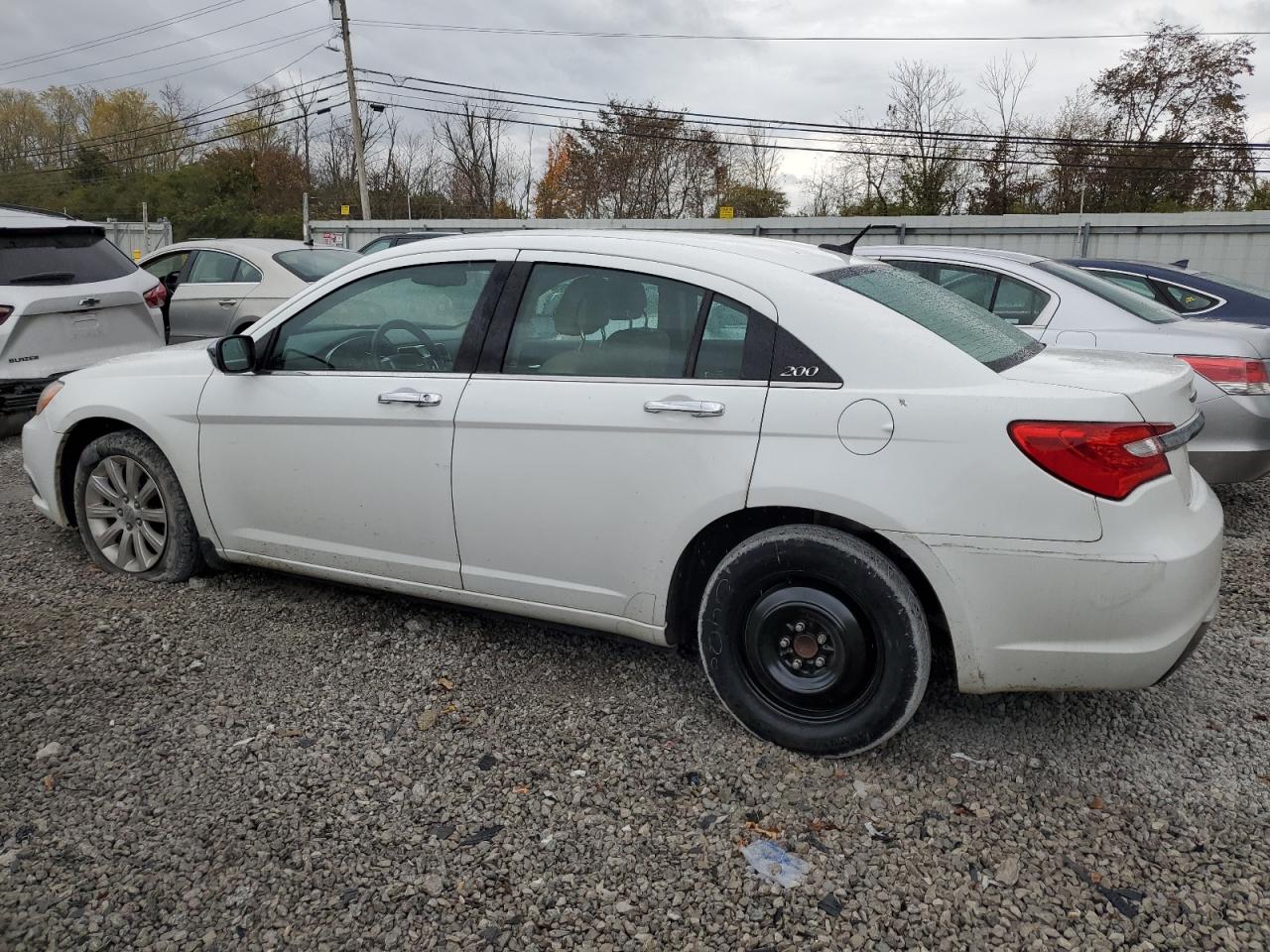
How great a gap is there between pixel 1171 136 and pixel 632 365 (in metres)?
36.6

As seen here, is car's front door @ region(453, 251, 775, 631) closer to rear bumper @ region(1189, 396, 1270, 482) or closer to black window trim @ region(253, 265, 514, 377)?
black window trim @ region(253, 265, 514, 377)

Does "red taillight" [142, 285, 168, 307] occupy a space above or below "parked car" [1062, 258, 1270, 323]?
below

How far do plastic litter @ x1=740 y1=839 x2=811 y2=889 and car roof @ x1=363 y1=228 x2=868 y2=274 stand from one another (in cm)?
175

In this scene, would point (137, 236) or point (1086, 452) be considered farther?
point (137, 236)

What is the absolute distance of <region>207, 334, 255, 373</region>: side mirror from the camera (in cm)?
371

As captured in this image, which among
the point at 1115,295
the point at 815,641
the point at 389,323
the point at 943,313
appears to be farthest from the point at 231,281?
the point at 815,641

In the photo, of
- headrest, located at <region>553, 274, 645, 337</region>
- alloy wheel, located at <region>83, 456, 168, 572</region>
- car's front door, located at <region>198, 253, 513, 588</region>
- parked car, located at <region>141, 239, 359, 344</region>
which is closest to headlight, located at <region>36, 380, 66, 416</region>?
alloy wheel, located at <region>83, 456, 168, 572</region>

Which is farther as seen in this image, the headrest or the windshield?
the windshield

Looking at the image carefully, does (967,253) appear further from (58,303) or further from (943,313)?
(58,303)

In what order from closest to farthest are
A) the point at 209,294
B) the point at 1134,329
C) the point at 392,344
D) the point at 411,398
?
1. the point at 411,398
2. the point at 392,344
3. the point at 1134,329
4. the point at 209,294

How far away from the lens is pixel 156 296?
7645mm

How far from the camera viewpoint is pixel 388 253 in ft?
11.9

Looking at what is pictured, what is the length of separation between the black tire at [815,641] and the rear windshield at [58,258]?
21.3 feet

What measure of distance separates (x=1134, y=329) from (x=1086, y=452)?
139 inches
